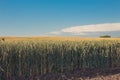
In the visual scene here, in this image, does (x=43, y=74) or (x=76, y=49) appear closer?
(x=43, y=74)

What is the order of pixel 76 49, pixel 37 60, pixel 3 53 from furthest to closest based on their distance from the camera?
1. pixel 76 49
2. pixel 37 60
3. pixel 3 53

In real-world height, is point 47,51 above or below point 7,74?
above

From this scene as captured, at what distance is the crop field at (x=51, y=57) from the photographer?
536 inches

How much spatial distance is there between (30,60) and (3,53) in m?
1.54

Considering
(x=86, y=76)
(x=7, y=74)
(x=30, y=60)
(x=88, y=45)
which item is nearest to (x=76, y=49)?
(x=88, y=45)

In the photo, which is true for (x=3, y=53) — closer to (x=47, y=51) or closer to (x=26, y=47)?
(x=26, y=47)

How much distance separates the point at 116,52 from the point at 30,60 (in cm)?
651

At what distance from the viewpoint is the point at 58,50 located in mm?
15031

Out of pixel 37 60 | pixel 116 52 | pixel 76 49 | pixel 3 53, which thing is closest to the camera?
pixel 3 53

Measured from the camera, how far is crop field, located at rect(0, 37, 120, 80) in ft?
44.7

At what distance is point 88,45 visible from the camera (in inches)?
645

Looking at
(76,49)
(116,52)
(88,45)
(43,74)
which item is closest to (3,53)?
(43,74)

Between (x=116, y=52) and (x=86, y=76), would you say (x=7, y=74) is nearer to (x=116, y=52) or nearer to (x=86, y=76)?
(x=86, y=76)

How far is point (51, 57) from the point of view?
14.7 metres
